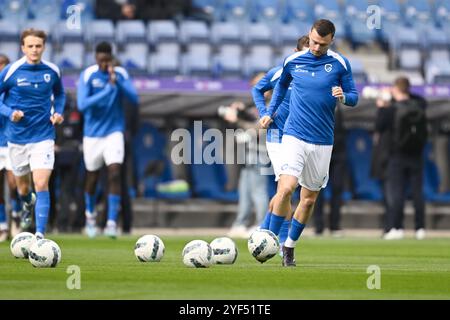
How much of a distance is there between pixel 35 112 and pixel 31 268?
163 inches

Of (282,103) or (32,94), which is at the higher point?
(32,94)

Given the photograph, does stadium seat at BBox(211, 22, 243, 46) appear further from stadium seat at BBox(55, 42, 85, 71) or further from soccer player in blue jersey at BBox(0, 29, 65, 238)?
soccer player in blue jersey at BBox(0, 29, 65, 238)

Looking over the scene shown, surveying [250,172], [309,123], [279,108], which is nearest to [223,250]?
[309,123]

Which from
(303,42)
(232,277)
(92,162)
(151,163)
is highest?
(303,42)

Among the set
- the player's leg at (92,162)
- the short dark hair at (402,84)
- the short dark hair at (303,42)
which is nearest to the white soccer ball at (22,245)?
the short dark hair at (303,42)

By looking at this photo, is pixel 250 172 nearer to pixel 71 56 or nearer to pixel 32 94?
pixel 71 56

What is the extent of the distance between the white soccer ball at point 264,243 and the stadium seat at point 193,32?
1468 centimetres

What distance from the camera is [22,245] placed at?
13.3 metres

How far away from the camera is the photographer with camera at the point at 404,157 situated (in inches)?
867

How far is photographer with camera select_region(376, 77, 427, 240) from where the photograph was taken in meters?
22.0

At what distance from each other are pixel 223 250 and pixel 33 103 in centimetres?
422

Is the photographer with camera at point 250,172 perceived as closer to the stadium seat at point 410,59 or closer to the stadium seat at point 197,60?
the stadium seat at point 197,60

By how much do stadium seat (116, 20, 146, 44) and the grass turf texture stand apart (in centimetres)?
1091

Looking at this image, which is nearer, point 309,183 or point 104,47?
point 309,183
